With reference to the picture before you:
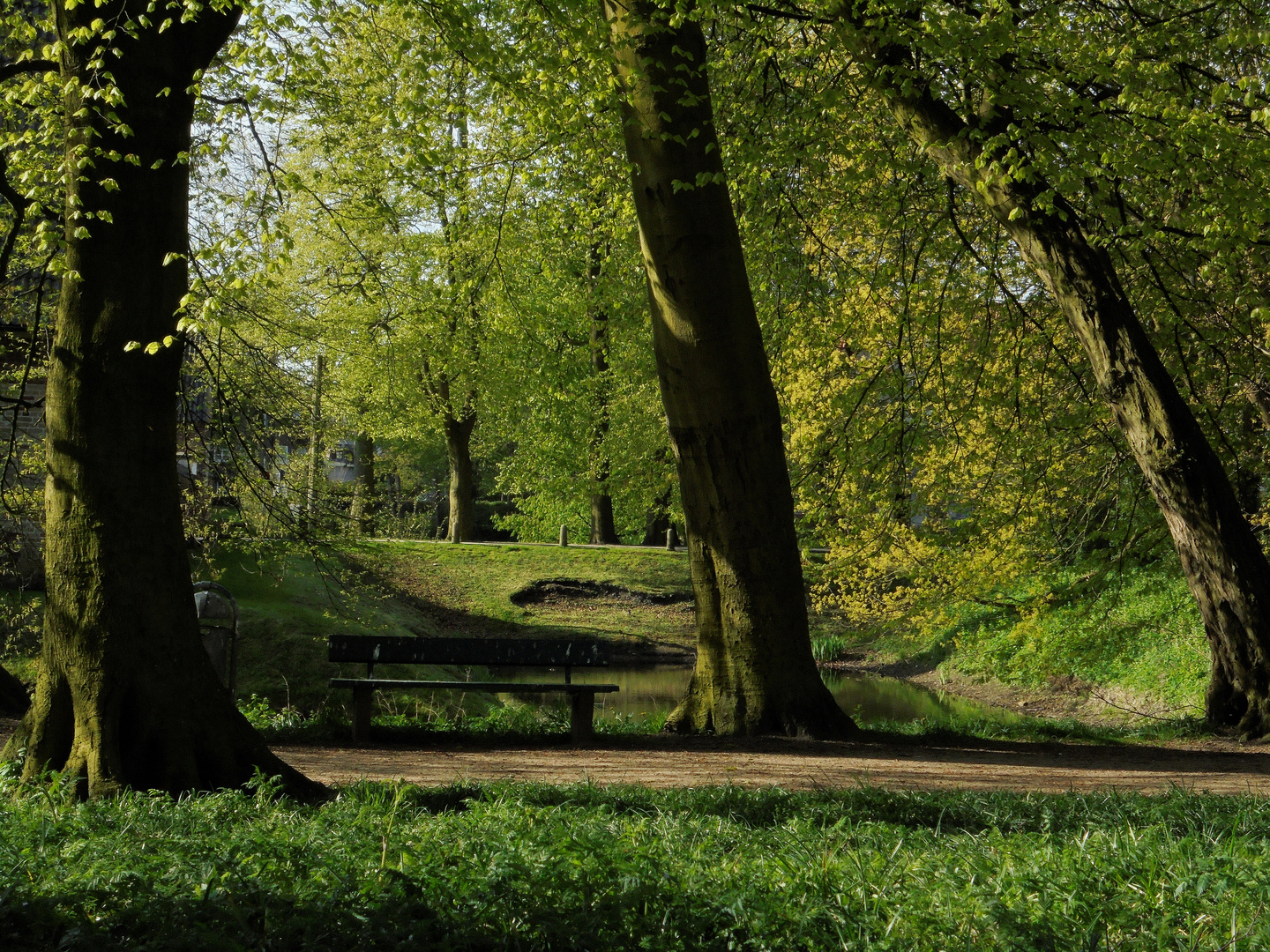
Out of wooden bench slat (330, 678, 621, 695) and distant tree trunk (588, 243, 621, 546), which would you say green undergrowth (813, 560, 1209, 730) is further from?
distant tree trunk (588, 243, 621, 546)

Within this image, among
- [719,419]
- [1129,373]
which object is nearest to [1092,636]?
[1129,373]

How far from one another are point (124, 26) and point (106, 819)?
3717 mm

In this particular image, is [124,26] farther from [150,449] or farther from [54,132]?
[150,449]

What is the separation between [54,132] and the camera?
5.95 m

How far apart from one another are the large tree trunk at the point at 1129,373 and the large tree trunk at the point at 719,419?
167 cm

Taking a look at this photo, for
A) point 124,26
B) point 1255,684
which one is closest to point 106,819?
point 124,26

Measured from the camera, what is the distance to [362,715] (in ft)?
28.6

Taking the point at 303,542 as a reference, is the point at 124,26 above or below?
above

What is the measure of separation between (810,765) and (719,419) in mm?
2920

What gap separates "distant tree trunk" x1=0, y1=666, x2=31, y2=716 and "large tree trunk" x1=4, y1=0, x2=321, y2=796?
4.41 meters

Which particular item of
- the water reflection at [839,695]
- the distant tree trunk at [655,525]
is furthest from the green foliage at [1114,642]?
the distant tree trunk at [655,525]

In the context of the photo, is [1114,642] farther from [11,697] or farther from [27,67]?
[27,67]

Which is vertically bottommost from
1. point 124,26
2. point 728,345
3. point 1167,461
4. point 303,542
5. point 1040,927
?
point 1040,927

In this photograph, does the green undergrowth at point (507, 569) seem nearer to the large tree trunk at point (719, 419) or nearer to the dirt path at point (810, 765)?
the large tree trunk at point (719, 419)
